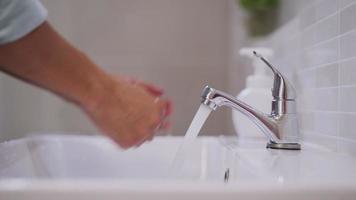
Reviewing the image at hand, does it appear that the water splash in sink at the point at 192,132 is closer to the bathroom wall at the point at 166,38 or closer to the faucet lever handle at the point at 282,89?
the faucet lever handle at the point at 282,89

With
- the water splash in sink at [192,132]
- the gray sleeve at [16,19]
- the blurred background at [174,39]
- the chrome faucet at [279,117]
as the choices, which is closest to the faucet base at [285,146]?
the chrome faucet at [279,117]

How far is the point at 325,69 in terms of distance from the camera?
1.90 ft

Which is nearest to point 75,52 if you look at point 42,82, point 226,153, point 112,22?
point 42,82

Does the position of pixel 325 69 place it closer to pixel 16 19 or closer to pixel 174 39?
pixel 16 19

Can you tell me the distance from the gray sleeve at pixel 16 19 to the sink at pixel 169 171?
11 cm

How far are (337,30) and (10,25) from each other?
42 cm

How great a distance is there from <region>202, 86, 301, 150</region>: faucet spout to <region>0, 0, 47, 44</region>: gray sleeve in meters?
0.26

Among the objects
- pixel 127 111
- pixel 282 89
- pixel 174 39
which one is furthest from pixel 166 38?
pixel 127 111

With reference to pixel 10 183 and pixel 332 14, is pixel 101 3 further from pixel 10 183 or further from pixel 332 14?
pixel 10 183

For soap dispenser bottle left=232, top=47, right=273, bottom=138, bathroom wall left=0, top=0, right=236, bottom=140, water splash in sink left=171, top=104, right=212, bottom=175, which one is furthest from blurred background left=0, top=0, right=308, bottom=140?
water splash in sink left=171, top=104, right=212, bottom=175

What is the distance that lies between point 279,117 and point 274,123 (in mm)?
15

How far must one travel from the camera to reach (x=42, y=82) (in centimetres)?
31

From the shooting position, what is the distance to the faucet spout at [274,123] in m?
0.52

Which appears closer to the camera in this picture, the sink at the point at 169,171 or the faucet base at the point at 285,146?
the sink at the point at 169,171
